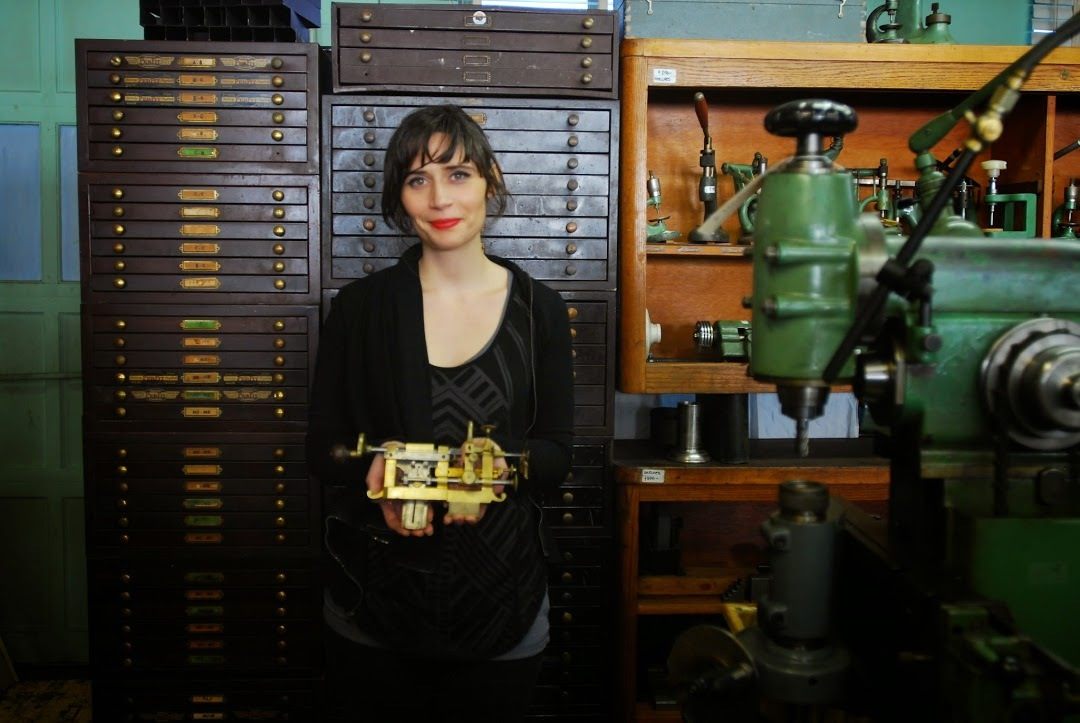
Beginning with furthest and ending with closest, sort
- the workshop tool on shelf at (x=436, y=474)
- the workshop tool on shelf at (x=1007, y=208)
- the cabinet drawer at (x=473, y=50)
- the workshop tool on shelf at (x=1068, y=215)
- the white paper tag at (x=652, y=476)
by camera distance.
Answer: the workshop tool on shelf at (x=1068, y=215), the workshop tool on shelf at (x=1007, y=208), the white paper tag at (x=652, y=476), the cabinet drawer at (x=473, y=50), the workshop tool on shelf at (x=436, y=474)

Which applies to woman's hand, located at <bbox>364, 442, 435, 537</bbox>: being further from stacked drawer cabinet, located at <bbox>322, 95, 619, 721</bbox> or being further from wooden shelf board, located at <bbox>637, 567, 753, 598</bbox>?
wooden shelf board, located at <bbox>637, 567, 753, 598</bbox>

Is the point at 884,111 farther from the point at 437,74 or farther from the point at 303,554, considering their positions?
the point at 303,554

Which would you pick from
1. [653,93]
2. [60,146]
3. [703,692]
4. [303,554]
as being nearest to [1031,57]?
[703,692]

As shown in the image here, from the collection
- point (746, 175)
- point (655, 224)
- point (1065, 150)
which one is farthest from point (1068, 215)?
point (655, 224)

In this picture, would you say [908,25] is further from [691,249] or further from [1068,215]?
[691,249]

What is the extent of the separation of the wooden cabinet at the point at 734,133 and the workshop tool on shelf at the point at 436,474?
1353mm

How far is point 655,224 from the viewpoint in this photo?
9.20 feet

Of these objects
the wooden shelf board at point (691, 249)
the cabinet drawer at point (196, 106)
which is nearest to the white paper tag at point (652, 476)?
the wooden shelf board at point (691, 249)

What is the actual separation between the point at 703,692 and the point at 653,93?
2.32 meters

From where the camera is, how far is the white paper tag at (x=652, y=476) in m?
2.66

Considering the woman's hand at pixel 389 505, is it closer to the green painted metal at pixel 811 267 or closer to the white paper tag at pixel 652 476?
the green painted metal at pixel 811 267

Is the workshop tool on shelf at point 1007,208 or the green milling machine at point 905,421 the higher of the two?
the workshop tool on shelf at point 1007,208

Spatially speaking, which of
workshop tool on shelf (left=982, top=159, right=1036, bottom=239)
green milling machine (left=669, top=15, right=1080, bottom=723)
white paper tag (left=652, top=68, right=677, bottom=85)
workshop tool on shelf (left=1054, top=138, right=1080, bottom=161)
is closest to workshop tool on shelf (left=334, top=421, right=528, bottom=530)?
green milling machine (left=669, top=15, right=1080, bottom=723)

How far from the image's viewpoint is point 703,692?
996 mm
